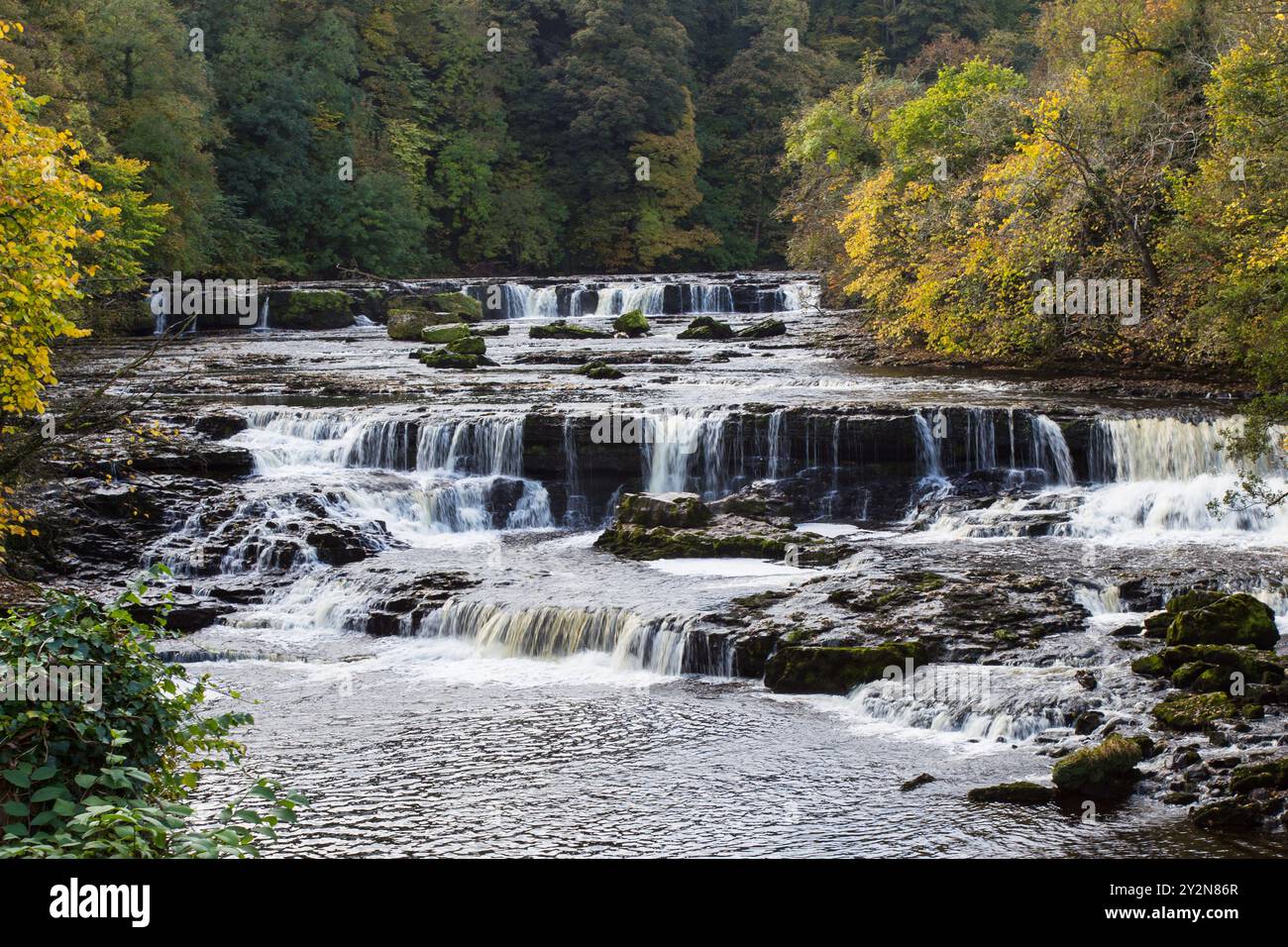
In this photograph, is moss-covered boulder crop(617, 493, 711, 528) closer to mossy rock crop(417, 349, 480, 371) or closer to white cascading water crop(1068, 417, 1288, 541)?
white cascading water crop(1068, 417, 1288, 541)

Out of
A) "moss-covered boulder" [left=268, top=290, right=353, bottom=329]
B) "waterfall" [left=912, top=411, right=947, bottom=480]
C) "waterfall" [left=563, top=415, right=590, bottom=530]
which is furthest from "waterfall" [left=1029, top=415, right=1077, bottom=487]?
"moss-covered boulder" [left=268, top=290, right=353, bottom=329]

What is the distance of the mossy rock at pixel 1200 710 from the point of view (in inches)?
415

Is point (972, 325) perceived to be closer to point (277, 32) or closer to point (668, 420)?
point (668, 420)

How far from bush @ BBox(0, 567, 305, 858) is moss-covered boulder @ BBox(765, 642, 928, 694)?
6.76 m

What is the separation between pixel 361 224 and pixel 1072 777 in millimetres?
49782

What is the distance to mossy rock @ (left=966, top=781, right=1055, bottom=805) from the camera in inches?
374

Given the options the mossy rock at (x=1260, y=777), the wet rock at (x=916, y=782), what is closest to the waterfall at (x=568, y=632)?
the wet rock at (x=916, y=782)

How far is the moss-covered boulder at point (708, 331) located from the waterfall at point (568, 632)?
858 inches

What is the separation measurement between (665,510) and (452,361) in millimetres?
12929

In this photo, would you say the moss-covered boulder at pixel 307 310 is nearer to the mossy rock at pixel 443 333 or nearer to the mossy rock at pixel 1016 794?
the mossy rock at pixel 443 333

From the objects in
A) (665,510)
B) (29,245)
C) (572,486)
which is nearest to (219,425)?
(572,486)

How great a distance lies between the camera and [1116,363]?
2573 cm

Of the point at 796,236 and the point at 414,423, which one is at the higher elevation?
the point at 796,236
